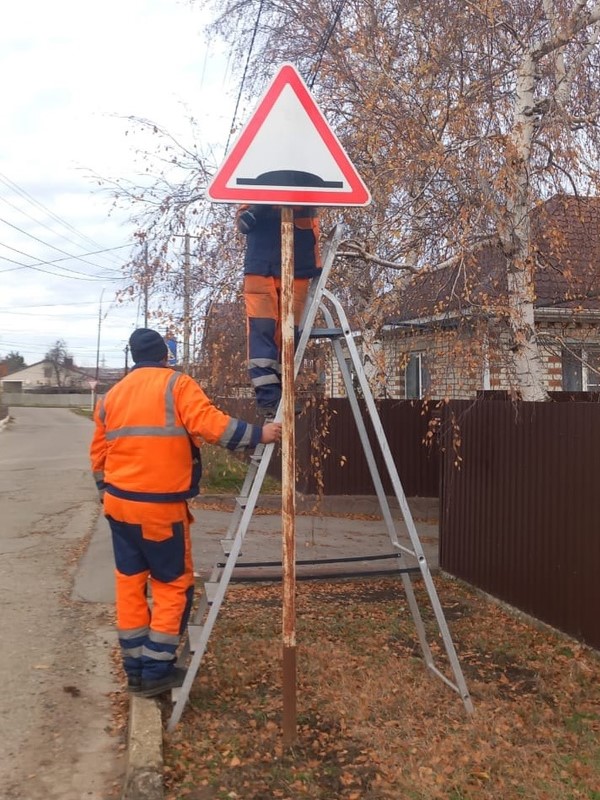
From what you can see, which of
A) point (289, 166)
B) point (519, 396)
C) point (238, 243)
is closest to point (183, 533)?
point (289, 166)

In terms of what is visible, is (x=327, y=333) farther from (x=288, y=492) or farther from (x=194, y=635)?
(x=194, y=635)

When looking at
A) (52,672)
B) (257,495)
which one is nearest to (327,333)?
(257,495)

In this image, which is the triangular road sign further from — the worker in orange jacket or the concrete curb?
the concrete curb

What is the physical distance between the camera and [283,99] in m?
4.10

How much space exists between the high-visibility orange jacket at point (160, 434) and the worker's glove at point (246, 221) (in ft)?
2.84

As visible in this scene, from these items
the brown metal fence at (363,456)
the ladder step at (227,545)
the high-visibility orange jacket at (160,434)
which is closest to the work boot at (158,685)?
the ladder step at (227,545)

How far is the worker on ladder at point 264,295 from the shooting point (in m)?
4.42

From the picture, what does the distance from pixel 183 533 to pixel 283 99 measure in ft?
7.63

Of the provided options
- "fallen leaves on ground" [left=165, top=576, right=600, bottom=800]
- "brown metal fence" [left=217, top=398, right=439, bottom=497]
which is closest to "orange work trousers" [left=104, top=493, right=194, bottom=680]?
"fallen leaves on ground" [left=165, top=576, right=600, bottom=800]

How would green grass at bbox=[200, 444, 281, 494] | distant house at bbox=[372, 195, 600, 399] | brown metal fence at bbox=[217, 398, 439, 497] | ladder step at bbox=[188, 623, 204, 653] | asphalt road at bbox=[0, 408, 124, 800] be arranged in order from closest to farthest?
asphalt road at bbox=[0, 408, 124, 800], ladder step at bbox=[188, 623, 204, 653], distant house at bbox=[372, 195, 600, 399], brown metal fence at bbox=[217, 398, 439, 497], green grass at bbox=[200, 444, 281, 494]

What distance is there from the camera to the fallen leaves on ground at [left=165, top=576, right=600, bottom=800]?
12.1 ft

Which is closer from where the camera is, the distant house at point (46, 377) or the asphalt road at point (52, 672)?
the asphalt road at point (52, 672)

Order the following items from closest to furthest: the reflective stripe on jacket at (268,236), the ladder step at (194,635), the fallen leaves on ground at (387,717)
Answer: the fallen leaves on ground at (387,717) → the ladder step at (194,635) → the reflective stripe on jacket at (268,236)

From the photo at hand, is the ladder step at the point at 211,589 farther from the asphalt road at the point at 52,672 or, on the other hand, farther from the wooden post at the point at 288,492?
the asphalt road at the point at 52,672
